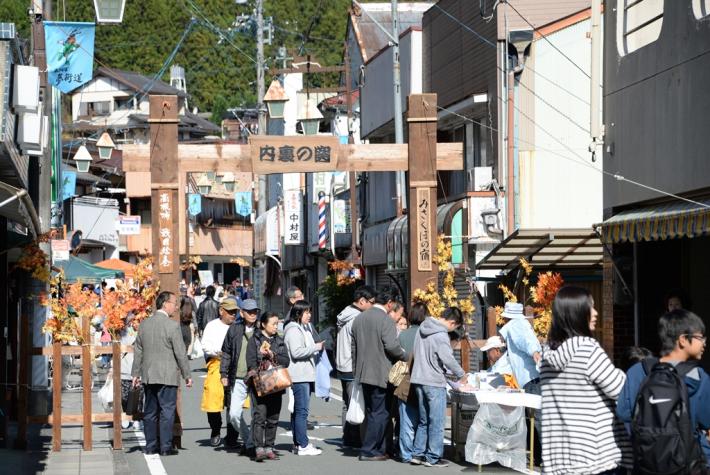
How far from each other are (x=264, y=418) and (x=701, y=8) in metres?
6.55

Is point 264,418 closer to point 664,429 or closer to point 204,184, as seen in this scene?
point 664,429

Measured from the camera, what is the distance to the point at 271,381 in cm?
1404

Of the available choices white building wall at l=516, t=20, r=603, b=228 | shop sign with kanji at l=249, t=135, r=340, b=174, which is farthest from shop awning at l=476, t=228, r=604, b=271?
shop sign with kanji at l=249, t=135, r=340, b=174

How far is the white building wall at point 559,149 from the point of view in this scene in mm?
23219

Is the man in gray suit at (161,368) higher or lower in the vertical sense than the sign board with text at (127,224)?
lower

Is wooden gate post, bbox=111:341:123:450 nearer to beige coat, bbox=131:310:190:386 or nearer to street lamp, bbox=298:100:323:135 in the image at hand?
beige coat, bbox=131:310:190:386

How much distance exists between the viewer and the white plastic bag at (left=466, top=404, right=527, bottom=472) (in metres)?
12.9

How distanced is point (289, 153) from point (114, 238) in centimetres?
4557

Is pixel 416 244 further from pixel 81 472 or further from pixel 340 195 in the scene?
pixel 340 195

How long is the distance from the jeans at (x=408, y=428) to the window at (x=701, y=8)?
5101 mm

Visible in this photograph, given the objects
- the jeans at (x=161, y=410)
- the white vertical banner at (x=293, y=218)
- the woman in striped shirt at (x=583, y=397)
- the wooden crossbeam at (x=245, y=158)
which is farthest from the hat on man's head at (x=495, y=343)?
the white vertical banner at (x=293, y=218)

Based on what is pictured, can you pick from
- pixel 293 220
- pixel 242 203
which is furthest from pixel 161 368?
pixel 242 203

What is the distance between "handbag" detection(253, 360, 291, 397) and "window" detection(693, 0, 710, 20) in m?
5.88

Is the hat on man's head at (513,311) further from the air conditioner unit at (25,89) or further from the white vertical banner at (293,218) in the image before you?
the white vertical banner at (293,218)
